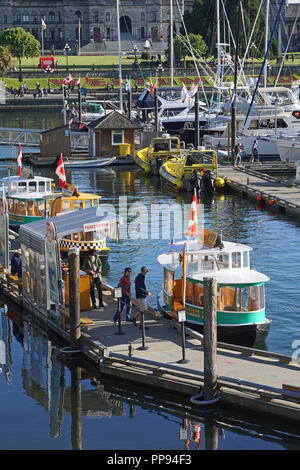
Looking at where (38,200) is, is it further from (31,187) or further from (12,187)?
(12,187)

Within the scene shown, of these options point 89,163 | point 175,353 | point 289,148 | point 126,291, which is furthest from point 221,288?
point 89,163

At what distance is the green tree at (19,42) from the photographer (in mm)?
158625

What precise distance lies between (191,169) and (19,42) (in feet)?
352

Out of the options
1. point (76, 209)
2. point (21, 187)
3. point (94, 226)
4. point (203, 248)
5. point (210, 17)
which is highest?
point (210, 17)

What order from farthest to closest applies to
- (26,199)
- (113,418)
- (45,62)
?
(45,62), (26,199), (113,418)

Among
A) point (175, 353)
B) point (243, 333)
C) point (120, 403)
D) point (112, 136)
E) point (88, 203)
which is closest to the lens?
point (120, 403)

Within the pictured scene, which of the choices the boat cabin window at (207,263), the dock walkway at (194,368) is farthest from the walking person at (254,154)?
the dock walkway at (194,368)

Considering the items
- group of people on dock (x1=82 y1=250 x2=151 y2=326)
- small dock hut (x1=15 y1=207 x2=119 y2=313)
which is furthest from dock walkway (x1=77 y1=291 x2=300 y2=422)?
small dock hut (x1=15 y1=207 x2=119 y2=313)

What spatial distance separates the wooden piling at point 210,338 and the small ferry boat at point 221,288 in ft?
13.9

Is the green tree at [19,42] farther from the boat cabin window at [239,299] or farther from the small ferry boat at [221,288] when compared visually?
the boat cabin window at [239,299]

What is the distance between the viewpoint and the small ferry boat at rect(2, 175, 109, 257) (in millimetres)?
40219

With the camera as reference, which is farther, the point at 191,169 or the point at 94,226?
the point at 191,169

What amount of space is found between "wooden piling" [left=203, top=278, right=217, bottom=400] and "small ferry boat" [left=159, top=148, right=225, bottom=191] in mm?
34515

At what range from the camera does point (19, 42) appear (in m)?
160
